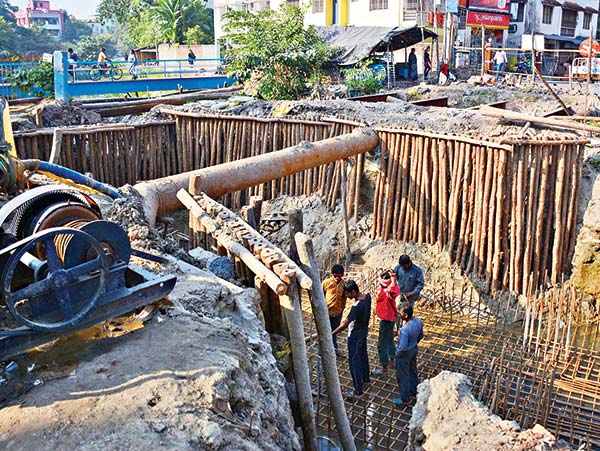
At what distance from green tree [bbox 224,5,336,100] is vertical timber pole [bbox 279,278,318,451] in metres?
12.1

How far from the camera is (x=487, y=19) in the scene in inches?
1214

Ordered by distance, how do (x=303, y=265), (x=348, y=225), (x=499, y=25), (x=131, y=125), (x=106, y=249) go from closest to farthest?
(x=106, y=249) → (x=303, y=265) → (x=348, y=225) → (x=131, y=125) → (x=499, y=25)

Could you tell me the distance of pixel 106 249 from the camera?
14.3ft

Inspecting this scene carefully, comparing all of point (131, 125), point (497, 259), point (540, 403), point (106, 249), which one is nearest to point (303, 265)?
point (106, 249)

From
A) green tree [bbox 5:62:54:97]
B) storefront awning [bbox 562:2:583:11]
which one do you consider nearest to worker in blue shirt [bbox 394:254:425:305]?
green tree [bbox 5:62:54:97]

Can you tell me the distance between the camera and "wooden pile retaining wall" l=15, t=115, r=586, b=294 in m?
9.43

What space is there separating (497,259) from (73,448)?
780 cm

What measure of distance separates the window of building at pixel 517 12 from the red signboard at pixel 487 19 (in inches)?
74.1

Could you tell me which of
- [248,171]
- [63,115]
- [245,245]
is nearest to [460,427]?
[245,245]

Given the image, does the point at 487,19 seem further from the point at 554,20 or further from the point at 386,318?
the point at 386,318

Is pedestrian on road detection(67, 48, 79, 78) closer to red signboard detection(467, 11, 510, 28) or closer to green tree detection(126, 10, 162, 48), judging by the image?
green tree detection(126, 10, 162, 48)

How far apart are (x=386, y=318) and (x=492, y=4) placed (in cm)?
2730

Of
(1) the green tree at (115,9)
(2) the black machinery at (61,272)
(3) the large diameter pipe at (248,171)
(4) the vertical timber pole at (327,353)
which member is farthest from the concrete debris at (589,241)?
(1) the green tree at (115,9)

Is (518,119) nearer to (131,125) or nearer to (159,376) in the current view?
(131,125)
